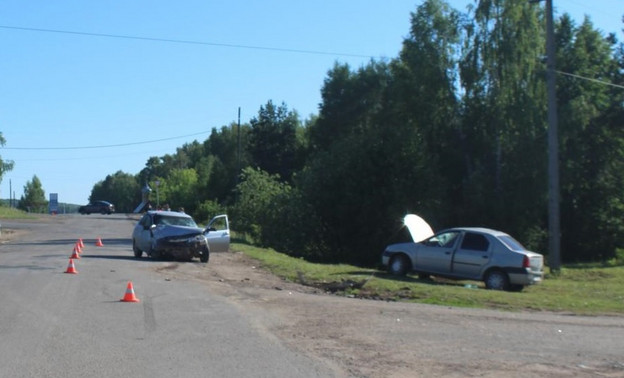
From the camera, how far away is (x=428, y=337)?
35.3 ft

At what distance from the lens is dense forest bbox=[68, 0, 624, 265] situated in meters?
38.4

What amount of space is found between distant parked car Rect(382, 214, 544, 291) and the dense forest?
1562 centimetres

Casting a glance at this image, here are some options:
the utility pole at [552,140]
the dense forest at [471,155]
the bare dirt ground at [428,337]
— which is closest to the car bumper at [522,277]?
the bare dirt ground at [428,337]

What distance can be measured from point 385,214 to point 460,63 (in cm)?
1091

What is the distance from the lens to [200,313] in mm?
12367

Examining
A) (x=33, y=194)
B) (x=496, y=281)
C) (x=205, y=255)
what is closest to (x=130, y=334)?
(x=496, y=281)

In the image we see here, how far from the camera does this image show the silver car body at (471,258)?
19.9 metres

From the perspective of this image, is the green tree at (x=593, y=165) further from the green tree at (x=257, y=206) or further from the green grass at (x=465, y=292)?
the green grass at (x=465, y=292)

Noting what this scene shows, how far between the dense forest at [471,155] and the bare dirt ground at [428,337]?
868 inches

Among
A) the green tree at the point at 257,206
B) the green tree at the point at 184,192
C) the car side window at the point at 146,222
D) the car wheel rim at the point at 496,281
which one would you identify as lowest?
the car wheel rim at the point at 496,281

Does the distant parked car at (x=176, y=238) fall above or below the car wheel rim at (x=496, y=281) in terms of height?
above

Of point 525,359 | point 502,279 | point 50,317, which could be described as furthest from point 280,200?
point 525,359

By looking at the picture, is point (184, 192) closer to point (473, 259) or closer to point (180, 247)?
point (180, 247)

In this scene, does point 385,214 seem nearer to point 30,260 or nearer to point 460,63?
point 460,63
